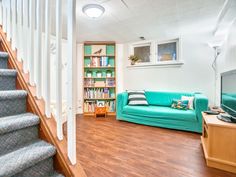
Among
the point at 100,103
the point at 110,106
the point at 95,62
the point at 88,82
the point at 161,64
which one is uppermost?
the point at 95,62

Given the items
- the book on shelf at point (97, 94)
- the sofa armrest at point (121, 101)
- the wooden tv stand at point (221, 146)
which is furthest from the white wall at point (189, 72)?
the wooden tv stand at point (221, 146)

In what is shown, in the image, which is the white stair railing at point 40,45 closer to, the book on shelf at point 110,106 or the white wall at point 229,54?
the white wall at point 229,54

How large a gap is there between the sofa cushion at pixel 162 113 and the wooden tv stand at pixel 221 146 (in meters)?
1.11

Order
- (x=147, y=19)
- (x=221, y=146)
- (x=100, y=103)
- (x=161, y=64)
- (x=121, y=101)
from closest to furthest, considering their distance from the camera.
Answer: (x=221, y=146)
(x=147, y=19)
(x=121, y=101)
(x=161, y=64)
(x=100, y=103)

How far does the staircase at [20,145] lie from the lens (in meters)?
0.82

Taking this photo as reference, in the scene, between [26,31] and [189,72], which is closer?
[26,31]

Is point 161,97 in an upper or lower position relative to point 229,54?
lower

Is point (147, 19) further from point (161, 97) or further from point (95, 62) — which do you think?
point (95, 62)

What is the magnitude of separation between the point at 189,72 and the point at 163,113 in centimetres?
145

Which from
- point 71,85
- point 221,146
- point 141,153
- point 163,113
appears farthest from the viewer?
point 163,113

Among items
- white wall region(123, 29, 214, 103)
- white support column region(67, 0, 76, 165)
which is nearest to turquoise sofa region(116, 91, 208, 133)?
white wall region(123, 29, 214, 103)

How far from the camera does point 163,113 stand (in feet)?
10.2

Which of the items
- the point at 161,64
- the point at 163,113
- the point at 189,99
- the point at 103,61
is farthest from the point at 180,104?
the point at 103,61

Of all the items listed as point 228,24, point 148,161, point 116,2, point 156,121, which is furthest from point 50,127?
point 228,24
